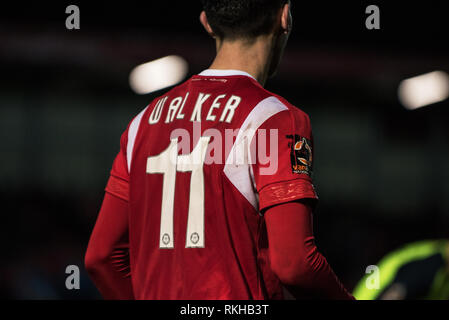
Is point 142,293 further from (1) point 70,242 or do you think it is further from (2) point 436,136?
(2) point 436,136

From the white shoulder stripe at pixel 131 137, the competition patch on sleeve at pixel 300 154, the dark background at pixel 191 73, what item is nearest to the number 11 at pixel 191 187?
the white shoulder stripe at pixel 131 137

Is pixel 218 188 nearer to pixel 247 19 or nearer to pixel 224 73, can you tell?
pixel 224 73

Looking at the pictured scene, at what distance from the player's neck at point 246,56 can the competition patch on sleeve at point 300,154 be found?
0.29 m

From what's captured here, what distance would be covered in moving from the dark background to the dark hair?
5646mm

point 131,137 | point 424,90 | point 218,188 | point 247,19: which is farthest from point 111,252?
point 424,90

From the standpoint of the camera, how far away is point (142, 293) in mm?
1688

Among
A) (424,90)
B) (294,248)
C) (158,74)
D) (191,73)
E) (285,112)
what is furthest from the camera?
(424,90)

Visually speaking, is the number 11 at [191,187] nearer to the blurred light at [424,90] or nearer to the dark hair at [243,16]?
the dark hair at [243,16]

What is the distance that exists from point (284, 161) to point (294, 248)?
23 cm

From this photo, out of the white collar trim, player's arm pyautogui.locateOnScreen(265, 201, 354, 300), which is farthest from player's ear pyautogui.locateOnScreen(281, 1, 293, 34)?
player's arm pyautogui.locateOnScreen(265, 201, 354, 300)

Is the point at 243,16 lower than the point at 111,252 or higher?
higher

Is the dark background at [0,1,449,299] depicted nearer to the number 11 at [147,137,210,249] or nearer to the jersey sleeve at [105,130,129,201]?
the jersey sleeve at [105,130,129,201]

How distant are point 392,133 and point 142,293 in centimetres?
932

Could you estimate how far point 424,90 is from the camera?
427 inches
